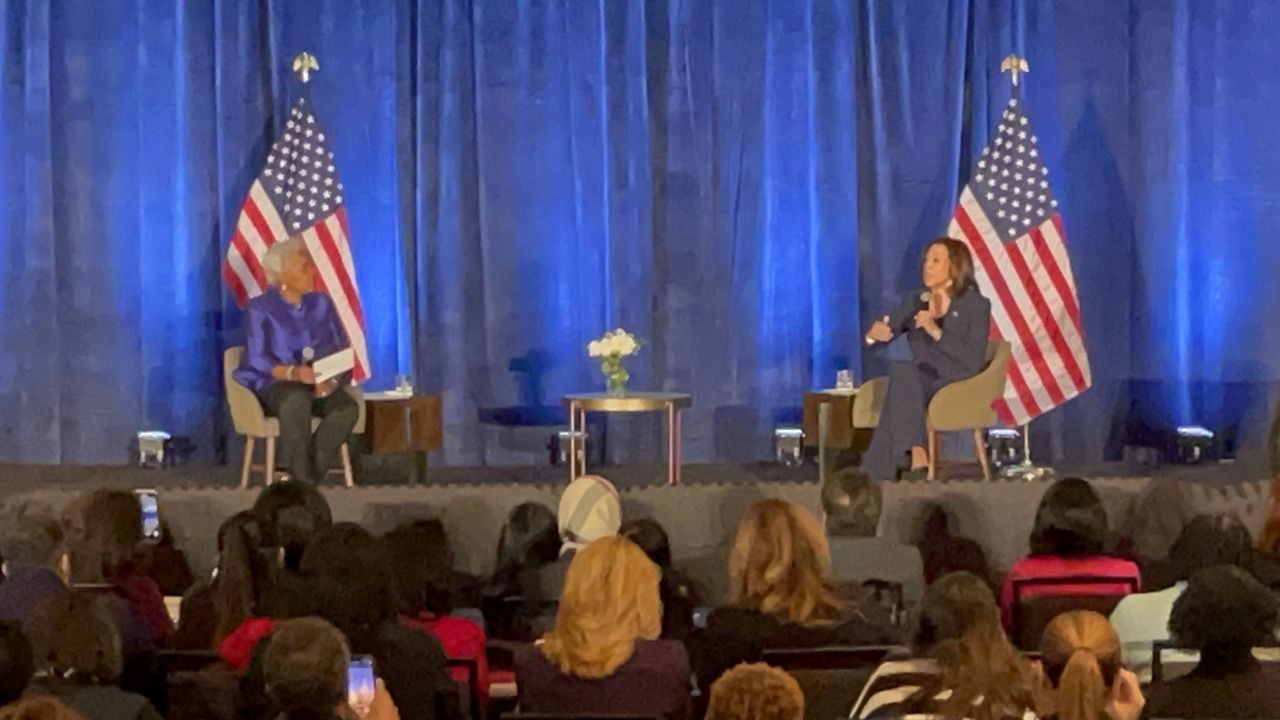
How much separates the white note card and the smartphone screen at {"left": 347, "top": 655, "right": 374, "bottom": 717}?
4.89m

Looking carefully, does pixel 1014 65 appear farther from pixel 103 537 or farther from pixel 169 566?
pixel 103 537

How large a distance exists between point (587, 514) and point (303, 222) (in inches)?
192

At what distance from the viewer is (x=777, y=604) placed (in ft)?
12.3

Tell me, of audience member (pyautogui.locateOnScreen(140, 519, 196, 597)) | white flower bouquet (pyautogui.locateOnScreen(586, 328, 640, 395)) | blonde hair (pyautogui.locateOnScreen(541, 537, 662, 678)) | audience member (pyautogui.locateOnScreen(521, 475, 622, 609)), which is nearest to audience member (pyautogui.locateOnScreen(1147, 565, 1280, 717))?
blonde hair (pyautogui.locateOnScreen(541, 537, 662, 678))

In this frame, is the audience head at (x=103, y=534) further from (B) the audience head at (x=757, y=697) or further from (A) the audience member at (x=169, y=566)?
(B) the audience head at (x=757, y=697)

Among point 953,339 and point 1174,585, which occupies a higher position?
point 953,339

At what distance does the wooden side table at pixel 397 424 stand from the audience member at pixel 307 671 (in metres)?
5.78

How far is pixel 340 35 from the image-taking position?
9.59m

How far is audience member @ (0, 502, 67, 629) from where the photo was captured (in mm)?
3809

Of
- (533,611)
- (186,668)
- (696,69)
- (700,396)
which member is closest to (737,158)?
(696,69)

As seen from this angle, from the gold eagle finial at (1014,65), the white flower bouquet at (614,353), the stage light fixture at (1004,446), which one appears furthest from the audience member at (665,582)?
the gold eagle finial at (1014,65)

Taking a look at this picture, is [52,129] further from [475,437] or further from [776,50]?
[776,50]

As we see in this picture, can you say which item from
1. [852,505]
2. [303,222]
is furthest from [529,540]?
[303,222]

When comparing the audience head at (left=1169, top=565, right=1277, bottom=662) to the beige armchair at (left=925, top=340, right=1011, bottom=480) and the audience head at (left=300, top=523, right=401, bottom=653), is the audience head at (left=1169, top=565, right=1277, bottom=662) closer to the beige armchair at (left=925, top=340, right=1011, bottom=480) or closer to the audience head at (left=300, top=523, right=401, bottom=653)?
the audience head at (left=300, top=523, right=401, bottom=653)
